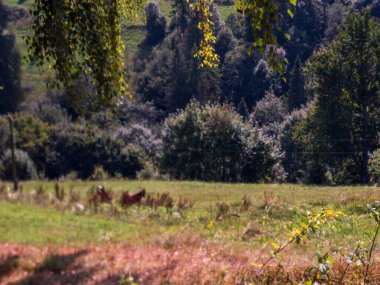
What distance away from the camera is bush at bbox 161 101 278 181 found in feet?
156

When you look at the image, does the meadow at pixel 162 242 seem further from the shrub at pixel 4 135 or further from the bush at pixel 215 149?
the bush at pixel 215 149

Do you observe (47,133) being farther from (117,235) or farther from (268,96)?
(117,235)

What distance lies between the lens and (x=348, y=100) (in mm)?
46281

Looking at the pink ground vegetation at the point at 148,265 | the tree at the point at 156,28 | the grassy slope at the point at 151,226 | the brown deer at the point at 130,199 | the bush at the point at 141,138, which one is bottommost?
the bush at the point at 141,138

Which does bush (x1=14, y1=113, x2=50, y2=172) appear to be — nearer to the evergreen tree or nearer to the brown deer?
the brown deer

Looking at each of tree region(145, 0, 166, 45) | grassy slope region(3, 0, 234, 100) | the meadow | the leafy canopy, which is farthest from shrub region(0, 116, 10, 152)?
tree region(145, 0, 166, 45)

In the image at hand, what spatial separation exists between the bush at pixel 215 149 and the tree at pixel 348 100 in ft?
13.8

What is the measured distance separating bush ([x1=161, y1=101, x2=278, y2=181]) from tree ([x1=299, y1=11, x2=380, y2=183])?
420cm

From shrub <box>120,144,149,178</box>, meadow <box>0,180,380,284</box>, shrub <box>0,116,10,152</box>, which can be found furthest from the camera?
shrub <box>120,144,149,178</box>

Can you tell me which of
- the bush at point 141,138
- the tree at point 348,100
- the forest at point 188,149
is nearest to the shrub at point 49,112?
the forest at point 188,149

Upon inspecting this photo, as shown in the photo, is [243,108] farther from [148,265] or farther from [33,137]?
[148,265]

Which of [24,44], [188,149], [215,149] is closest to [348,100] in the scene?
[215,149]

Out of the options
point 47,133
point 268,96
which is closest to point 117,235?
point 47,133

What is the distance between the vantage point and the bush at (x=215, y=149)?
4744 centimetres
